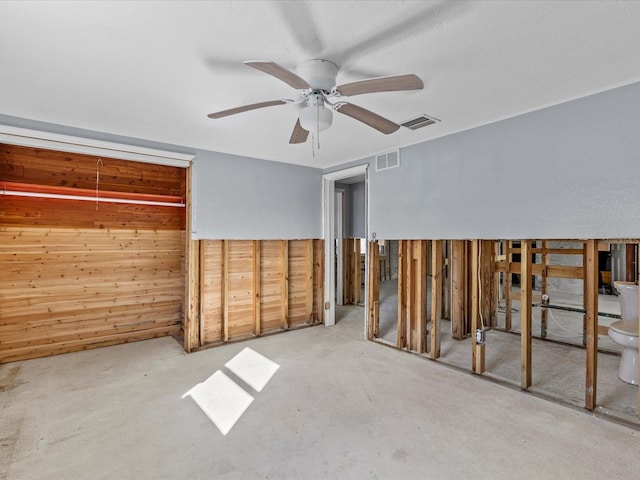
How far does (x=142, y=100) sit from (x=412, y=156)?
2895mm

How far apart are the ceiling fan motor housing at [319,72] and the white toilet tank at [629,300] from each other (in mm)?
3920

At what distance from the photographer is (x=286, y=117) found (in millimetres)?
3031

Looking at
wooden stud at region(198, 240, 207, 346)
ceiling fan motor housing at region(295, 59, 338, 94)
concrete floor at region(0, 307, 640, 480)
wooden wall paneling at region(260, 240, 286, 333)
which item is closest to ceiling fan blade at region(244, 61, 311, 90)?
ceiling fan motor housing at region(295, 59, 338, 94)

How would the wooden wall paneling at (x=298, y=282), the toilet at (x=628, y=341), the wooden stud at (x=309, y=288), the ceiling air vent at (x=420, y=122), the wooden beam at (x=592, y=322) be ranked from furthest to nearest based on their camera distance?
the wooden stud at (x=309, y=288) → the wooden wall paneling at (x=298, y=282) → the ceiling air vent at (x=420, y=122) → the toilet at (x=628, y=341) → the wooden beam at (x=592, y=322)

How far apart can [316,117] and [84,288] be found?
12.8 feet

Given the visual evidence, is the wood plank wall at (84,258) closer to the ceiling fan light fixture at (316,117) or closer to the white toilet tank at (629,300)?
the ceiling fan light fixture at (316,117)

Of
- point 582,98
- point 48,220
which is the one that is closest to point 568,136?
point 582,98

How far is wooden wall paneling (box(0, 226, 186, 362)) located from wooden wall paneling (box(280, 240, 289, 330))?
4.88ft

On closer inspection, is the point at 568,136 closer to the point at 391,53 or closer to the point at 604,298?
the point at 391,53

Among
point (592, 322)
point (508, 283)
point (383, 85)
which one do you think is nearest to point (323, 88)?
point (383, 85)

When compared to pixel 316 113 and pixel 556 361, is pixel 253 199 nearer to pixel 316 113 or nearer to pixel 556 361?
pixel 316 113

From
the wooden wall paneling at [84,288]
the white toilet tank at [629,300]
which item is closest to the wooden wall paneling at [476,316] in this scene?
the white toilet tank at [629,300]

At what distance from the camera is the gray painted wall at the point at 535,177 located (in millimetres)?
2436

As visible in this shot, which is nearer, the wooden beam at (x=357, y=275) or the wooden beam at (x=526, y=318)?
the wooden beam at (x=526, y=318)
